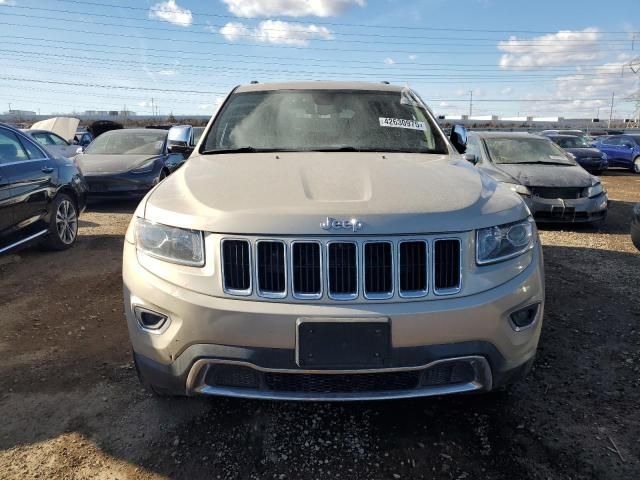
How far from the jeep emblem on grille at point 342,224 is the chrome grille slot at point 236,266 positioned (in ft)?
1.13

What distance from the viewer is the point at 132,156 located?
970cm

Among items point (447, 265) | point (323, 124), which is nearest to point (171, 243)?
point (447, 265)

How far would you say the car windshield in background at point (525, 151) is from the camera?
890 centimetres

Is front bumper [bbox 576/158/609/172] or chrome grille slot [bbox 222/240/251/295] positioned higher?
chrome grille slot [bbox 222/240/251/295]

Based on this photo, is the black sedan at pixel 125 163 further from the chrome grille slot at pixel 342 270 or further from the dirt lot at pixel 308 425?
the chrome grille slot at pixel 342 270

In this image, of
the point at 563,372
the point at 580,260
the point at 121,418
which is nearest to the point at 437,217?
the point at 563,372

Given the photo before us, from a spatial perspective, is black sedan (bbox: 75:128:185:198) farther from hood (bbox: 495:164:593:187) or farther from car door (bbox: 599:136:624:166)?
car door (bbox: 599:136:624:166)

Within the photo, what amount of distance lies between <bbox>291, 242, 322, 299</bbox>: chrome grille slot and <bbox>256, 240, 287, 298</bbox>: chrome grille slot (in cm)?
5

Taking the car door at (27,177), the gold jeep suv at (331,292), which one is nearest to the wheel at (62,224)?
the car door at (27,177)

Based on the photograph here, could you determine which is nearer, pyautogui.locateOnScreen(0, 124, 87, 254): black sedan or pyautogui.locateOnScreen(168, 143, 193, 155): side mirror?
pyautogui.locateOnScreen(168, 143, 193, 155): side mirror

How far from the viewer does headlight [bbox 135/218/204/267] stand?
2182mm

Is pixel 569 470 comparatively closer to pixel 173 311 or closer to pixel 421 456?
pixel 421 456

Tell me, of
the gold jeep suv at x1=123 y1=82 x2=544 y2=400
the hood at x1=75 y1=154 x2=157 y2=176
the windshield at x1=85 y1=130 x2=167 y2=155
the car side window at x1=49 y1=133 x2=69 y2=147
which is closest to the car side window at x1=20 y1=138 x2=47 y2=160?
the hood at x1=75 y1=154 x2=157 y2=176

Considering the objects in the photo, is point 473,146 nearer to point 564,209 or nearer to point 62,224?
point 564,209
